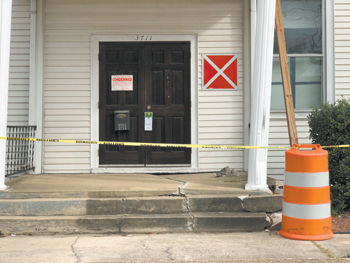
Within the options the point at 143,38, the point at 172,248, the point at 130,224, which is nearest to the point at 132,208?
the point at 130,224

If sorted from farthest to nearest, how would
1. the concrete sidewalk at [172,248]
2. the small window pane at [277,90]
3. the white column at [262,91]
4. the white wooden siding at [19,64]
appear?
the small window pane at [277,90], the white wooden siding at [19,64], the white column at [262,91], the concrete sidewalk at [172,248]

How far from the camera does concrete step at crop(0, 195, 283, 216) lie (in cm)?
571

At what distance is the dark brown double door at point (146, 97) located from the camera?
7.95m

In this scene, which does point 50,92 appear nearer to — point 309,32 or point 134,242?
point 134,242

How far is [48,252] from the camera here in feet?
15.3

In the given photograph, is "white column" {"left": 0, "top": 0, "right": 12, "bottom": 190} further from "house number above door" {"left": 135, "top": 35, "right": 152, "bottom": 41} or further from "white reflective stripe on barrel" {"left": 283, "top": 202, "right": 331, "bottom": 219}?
"white reflective stripe on barrel" {"left": 283, "top": 202, "right": 331, "bottom": 219}

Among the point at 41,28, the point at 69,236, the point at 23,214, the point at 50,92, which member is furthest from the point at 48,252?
the point at 41,28

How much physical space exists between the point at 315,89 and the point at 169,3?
3.36 m

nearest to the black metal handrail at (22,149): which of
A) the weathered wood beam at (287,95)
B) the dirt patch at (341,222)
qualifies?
the weathered wood beam at (287,95)

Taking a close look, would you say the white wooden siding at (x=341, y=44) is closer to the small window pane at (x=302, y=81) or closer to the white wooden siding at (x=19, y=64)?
the small window pane at (x=302, y=81)

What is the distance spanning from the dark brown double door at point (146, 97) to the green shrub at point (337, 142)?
2.60m

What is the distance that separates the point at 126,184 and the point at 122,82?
2324 millimetres

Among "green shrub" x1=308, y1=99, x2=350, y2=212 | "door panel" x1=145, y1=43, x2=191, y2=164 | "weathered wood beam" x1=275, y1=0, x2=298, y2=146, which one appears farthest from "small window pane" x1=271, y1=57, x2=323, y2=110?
"door panel" x1=145, y1=43, x2=191, y2=164

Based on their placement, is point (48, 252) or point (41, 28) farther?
point (41, 28)
